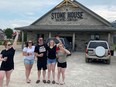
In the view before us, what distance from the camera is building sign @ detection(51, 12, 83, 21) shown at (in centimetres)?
2722

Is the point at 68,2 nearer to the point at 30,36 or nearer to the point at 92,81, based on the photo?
the point at 30,36

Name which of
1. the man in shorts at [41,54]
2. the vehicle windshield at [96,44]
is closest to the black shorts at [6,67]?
the man in shorts at [41,54]

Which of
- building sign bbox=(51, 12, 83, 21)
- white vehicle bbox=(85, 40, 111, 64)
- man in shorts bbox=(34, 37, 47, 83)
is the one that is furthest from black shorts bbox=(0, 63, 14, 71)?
building sign bbox=(51, 12, 83, 21)

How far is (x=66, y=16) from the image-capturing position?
27.8 m

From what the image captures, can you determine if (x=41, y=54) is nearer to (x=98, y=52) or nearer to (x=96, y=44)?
(x=98, y=52)

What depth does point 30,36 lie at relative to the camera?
93.2ft

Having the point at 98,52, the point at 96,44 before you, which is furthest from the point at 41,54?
the point at 96,44

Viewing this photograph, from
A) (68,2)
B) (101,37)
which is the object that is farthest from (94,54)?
(68,2)

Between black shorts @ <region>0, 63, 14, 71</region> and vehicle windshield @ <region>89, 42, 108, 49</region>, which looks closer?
black shorts @ <region>0, 63, 14, 71</region>

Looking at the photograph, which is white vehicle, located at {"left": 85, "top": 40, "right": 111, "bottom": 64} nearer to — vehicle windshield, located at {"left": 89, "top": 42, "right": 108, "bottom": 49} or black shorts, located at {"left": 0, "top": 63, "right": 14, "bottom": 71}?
vehicle windshield, located at {"left": 89, "top": 42, "right": 108, "bottom": 49}

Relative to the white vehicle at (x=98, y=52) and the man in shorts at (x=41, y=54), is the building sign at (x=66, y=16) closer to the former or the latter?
the white vehicle at (x=98, y=52)

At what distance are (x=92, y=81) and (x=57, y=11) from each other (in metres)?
20.7

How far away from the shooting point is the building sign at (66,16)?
27219 mm

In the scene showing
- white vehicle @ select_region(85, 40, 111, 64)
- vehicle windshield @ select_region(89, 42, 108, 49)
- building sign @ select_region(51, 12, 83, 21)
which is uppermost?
building sign @ select_region(51, 12, 83, 21)
